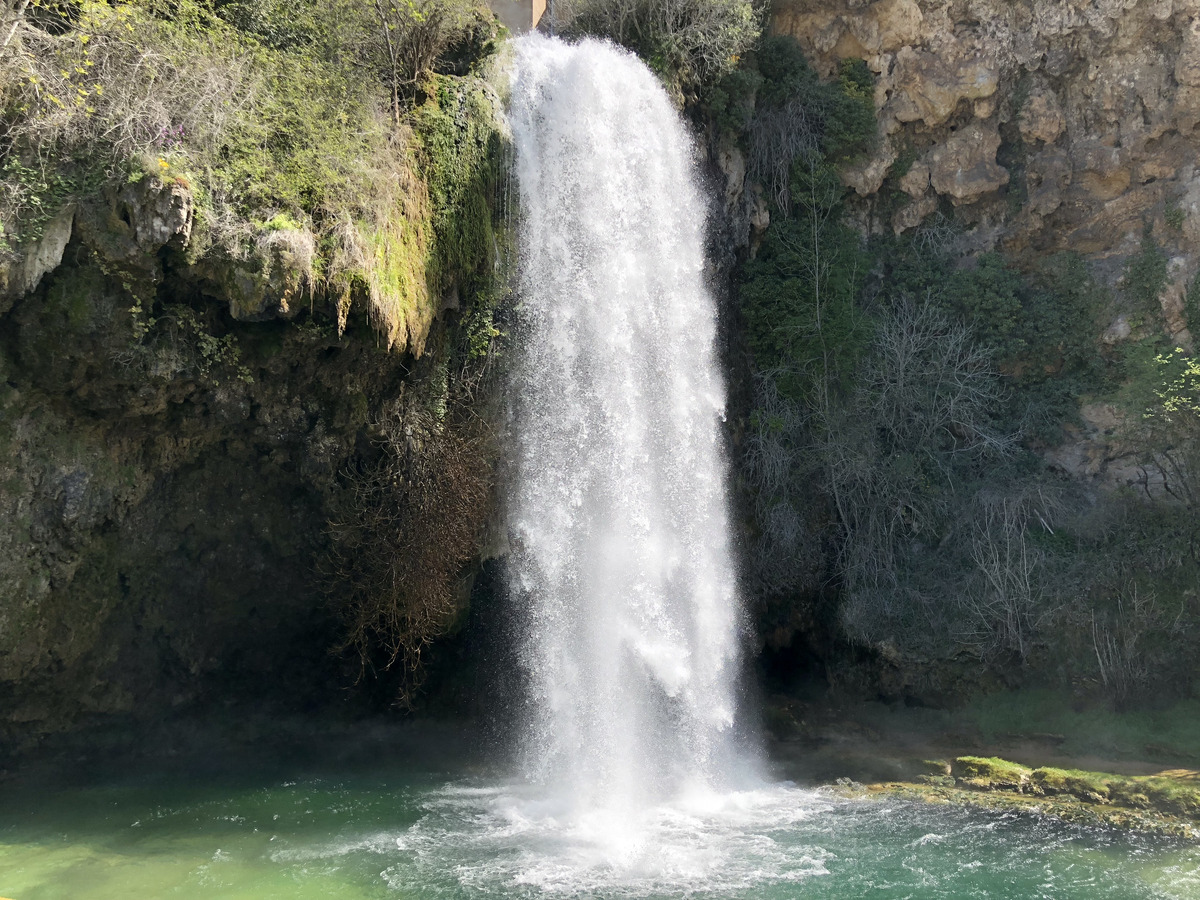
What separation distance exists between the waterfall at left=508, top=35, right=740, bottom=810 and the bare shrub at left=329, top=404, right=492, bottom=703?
820mm

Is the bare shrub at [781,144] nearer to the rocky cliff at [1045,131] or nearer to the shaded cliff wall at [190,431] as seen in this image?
the rocky cliff at [1045,131]

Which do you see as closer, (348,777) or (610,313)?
(348,777)

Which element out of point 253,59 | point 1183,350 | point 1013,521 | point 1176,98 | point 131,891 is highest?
point 1176,98

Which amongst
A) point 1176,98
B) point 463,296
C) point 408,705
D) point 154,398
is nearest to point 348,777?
point 408,705

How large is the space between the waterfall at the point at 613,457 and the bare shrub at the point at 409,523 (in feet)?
2.69

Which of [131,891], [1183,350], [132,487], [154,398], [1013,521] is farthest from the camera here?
[1183,350]

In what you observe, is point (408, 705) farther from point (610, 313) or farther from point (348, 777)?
point (610, 313)

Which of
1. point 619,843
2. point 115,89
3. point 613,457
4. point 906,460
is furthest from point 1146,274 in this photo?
point 115,89

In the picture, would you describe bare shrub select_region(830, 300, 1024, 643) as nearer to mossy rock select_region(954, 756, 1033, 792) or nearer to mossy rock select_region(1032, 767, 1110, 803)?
mossy rock select_region(954, 756, 1033, 792)

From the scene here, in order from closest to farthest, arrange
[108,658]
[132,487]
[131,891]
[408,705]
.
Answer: [131,891] < [132,487] < [108,658] < [408,705]

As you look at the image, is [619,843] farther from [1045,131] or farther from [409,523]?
[1045,131]

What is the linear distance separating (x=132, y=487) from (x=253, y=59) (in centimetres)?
494

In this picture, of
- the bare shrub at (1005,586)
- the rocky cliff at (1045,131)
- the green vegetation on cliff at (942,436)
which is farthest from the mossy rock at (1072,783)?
the rocky cliff at (1045,131)

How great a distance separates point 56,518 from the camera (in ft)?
33.2
